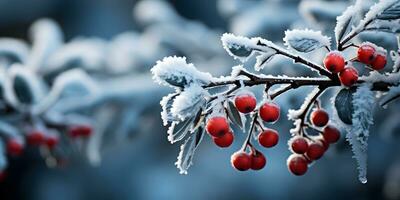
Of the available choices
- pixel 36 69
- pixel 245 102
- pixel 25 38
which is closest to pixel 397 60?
pixel 245 102

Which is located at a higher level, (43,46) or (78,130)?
(43,46)

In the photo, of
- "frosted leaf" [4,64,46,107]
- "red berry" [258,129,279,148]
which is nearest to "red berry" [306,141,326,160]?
"red berry" [258,129,279,148]

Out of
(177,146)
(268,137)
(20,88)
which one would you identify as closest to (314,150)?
(268,137)

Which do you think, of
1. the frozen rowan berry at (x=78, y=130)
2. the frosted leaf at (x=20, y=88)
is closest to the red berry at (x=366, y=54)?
the frosted leaf at (x=20, y=88)

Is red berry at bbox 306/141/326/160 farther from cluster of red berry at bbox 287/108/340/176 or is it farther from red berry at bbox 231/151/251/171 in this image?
red berry at bbox 231/151/251/171

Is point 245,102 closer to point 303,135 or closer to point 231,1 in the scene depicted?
point 303,135

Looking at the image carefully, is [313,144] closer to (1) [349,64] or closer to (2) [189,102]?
(1) [349,64]
